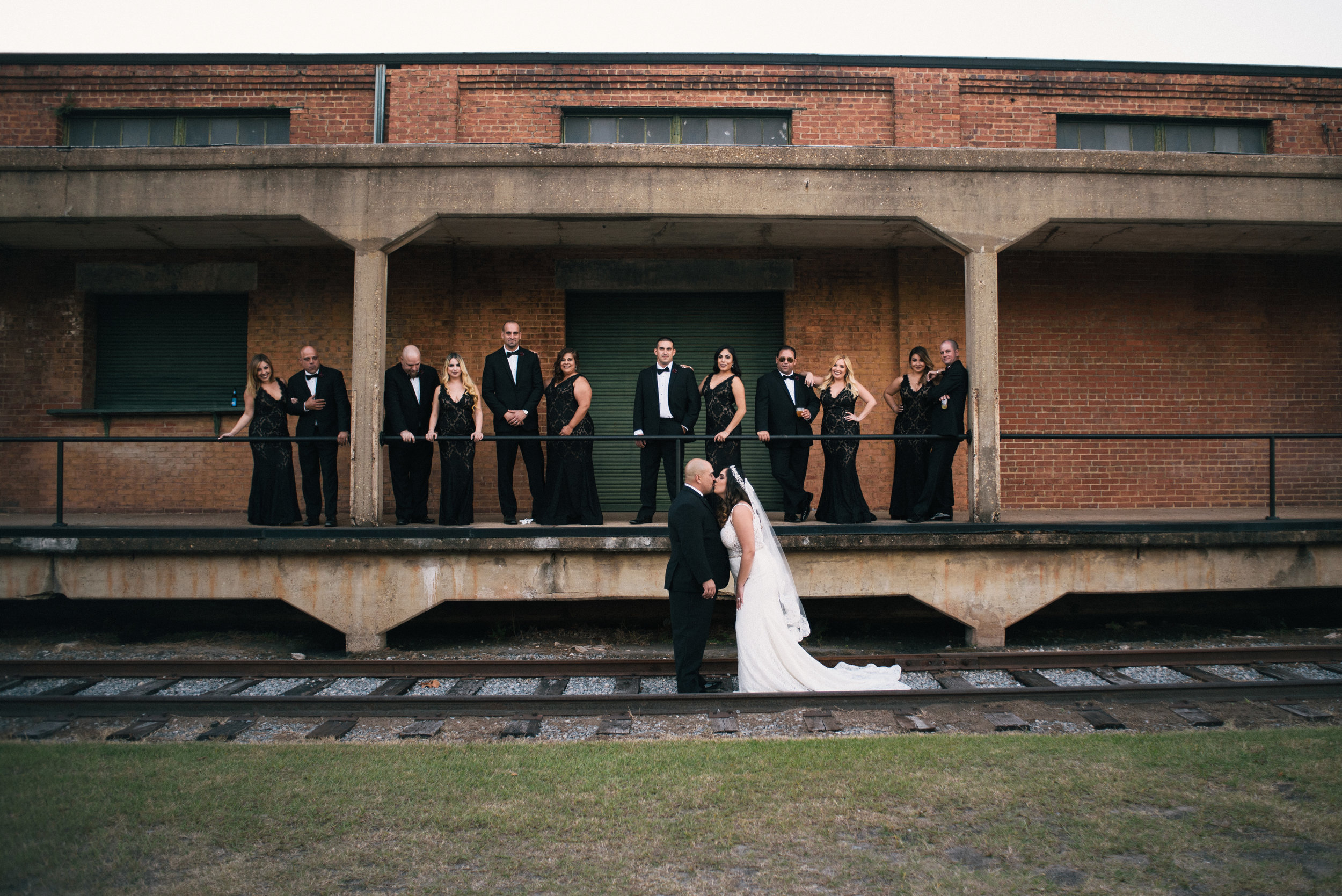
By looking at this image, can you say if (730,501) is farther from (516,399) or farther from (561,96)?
(561,96)

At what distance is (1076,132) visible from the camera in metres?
11.3

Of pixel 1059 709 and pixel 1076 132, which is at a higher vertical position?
pixel 1076 132

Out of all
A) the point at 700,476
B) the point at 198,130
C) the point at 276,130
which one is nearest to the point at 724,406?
the point at 700,476

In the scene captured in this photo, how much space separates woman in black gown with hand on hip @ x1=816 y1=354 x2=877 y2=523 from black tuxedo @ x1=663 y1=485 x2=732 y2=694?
253cm

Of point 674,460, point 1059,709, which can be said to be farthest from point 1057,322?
point 1059,709

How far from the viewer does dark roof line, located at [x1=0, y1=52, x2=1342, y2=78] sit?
35.6 feet

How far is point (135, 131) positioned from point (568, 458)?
8.35m

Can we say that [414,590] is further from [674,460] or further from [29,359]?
[29,359]

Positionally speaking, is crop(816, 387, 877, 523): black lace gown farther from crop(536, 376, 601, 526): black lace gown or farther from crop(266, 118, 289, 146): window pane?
crop(266, 118, 289, 146): window pane

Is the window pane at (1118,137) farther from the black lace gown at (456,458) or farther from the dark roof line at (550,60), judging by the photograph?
the black lace gown at (456,458)

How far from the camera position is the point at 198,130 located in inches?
440

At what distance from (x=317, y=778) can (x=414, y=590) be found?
3.47 metres

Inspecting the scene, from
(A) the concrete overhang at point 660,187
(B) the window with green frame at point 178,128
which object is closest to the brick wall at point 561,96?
(B) the window with green frame at point 178,128

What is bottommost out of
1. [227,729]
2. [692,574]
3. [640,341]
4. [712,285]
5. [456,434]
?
[227,729]
